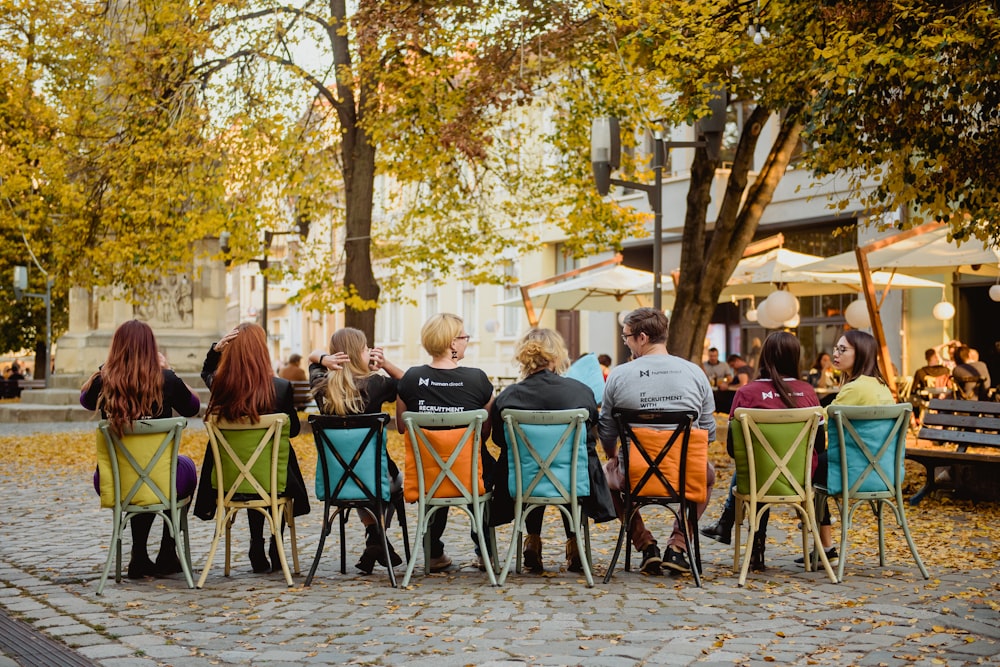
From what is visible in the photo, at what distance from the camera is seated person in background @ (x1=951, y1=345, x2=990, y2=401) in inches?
627

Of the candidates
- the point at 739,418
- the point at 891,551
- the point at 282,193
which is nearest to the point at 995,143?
the point at 891,551

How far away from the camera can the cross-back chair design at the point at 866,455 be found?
7660 mm

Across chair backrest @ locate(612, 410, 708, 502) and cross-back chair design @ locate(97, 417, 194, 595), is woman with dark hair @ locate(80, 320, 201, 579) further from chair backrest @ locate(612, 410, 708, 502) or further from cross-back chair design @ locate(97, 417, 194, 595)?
chair backrest @ locate(612, 410, 708, 502)

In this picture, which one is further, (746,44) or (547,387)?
(746,44)

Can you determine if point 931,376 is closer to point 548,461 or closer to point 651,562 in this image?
point 651,562

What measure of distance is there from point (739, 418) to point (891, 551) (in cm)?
198

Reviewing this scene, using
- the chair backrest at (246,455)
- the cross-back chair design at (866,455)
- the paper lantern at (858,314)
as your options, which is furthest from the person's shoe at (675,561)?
the paper lantern at (858,314)

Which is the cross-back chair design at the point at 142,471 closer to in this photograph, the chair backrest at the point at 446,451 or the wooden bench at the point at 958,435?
the chair backrest at the point at 446,451

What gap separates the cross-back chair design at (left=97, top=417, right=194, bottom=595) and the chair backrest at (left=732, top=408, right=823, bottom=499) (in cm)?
319

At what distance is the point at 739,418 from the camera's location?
751 centimetres

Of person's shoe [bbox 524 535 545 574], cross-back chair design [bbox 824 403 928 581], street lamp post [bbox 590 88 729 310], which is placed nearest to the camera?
cross-back chair design [bbox 824 403 928 581]

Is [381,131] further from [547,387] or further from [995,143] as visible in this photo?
[547,387]

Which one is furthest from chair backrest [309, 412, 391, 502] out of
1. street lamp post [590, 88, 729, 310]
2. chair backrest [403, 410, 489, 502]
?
street lamp post [590, 88, 729, 310]

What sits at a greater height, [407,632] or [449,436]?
[449,436]
